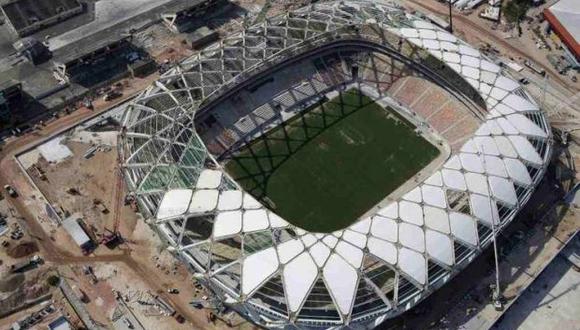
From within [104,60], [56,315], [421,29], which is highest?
[104,60]

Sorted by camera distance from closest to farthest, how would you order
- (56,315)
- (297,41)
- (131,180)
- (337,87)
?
1. (56,315)
2. (131,180)
3. (297,41)
4. (337,87)

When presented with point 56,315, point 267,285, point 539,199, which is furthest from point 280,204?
point 539,199

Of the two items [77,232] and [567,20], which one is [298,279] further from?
[567,20]

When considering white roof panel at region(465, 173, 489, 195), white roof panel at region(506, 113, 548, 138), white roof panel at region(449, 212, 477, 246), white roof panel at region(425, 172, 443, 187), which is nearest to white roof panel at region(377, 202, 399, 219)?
white roof panel at region(425, 172, 443, 187)

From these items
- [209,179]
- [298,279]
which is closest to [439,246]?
[298,279]

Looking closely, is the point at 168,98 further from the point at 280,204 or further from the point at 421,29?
the point at 421,29

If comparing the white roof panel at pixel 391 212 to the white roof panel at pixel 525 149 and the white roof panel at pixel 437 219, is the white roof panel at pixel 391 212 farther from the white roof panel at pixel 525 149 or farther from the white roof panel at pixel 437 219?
the white roof panel at pixel 525 149
